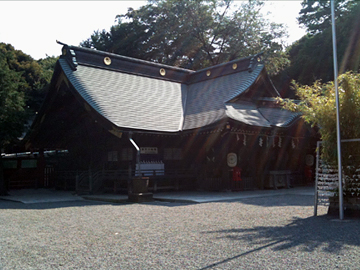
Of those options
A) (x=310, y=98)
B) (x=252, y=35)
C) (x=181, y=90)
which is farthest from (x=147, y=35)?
(x=310, y=98)

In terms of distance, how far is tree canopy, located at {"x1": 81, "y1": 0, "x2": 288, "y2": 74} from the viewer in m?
33.1

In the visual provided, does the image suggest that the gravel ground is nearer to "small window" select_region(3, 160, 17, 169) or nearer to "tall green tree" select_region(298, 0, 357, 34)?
"small window" select_region(3, 160, 17, 169)

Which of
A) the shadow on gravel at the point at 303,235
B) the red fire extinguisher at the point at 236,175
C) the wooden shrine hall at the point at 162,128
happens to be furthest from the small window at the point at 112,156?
the shadow on gravel at the point at 303,235

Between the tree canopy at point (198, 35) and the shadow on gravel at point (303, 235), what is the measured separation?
2711 cm

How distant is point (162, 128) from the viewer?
54.1 feet

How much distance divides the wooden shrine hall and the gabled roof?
6 centimetres

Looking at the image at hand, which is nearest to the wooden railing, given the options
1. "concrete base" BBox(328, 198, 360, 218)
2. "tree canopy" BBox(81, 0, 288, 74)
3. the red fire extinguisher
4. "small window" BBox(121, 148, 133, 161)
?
"small window" BBox(121, 148, 133, 161)

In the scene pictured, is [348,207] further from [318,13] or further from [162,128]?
[318,13]

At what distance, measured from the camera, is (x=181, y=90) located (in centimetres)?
2206

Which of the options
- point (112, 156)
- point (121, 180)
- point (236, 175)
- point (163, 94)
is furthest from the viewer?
point (163, 94)

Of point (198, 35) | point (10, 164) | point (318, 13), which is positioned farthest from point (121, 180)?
point (318, 13)

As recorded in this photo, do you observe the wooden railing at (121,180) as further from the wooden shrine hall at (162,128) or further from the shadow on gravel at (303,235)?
the shadow on gravel at (303,235)

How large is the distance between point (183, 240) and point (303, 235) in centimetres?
208

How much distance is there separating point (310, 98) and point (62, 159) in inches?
652
